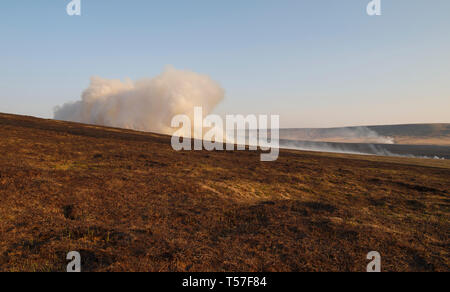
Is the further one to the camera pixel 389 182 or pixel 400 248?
pixel 389 182

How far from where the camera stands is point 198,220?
34.6 ft

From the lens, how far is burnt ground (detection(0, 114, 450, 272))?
7.32m

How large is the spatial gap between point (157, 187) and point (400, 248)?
12.3 m

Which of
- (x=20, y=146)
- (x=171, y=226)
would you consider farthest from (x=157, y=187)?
(x=20, y=146)

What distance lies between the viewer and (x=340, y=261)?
7.68 metres

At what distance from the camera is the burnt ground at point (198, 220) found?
24.0 feet

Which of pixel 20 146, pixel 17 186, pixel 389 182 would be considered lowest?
pixel 389 182
